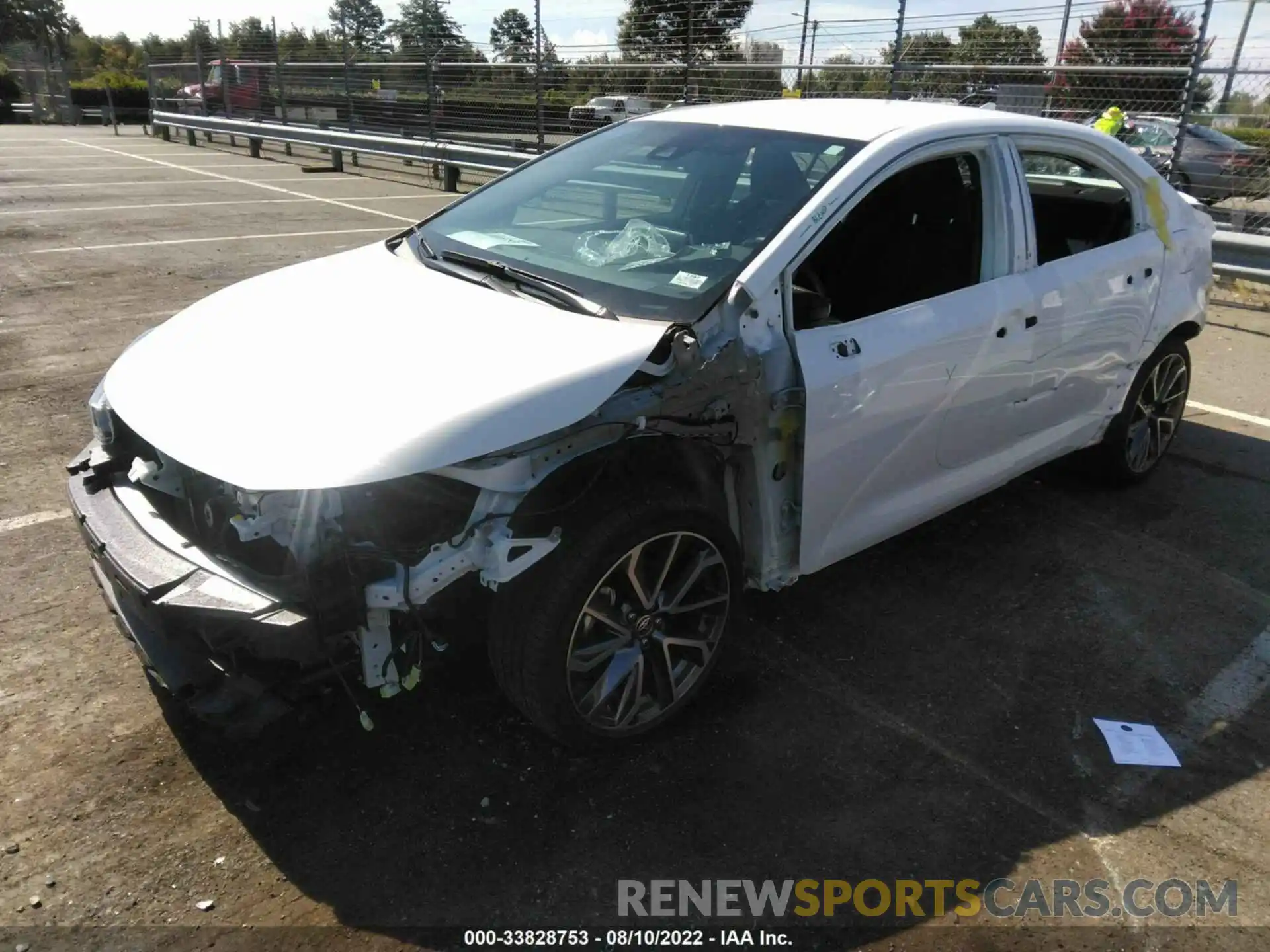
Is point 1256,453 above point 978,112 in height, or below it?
below

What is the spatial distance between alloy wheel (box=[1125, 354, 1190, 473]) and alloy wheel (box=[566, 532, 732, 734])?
276 centimetres

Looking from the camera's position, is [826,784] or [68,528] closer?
[826,784]

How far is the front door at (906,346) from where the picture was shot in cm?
307

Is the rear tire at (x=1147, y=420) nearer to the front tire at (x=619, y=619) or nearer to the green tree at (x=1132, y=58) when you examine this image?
the front tire at (x=619, y=619)

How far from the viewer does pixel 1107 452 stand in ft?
15.2

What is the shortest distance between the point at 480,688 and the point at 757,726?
90cm

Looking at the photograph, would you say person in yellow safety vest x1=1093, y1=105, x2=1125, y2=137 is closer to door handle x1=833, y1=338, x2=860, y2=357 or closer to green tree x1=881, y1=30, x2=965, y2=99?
green tree x1=881, y1=30, x2=965, y2=99

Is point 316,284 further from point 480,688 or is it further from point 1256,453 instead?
point 1256,453

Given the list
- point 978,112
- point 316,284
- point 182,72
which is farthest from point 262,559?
point 182,72

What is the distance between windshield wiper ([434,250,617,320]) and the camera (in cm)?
295

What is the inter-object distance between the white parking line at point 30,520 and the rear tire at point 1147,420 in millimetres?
4729

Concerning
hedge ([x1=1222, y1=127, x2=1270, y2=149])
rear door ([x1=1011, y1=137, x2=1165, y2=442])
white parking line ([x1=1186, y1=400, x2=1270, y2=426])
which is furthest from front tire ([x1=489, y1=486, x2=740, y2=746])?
hedge ([x1=1222, y1=127, x2=1270, y2=149])

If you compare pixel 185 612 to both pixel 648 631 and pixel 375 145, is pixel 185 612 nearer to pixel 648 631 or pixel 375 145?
pixel 648 631

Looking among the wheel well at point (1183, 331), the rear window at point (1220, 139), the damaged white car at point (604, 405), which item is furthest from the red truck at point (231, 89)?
the wheel well at point (1183, 331)
